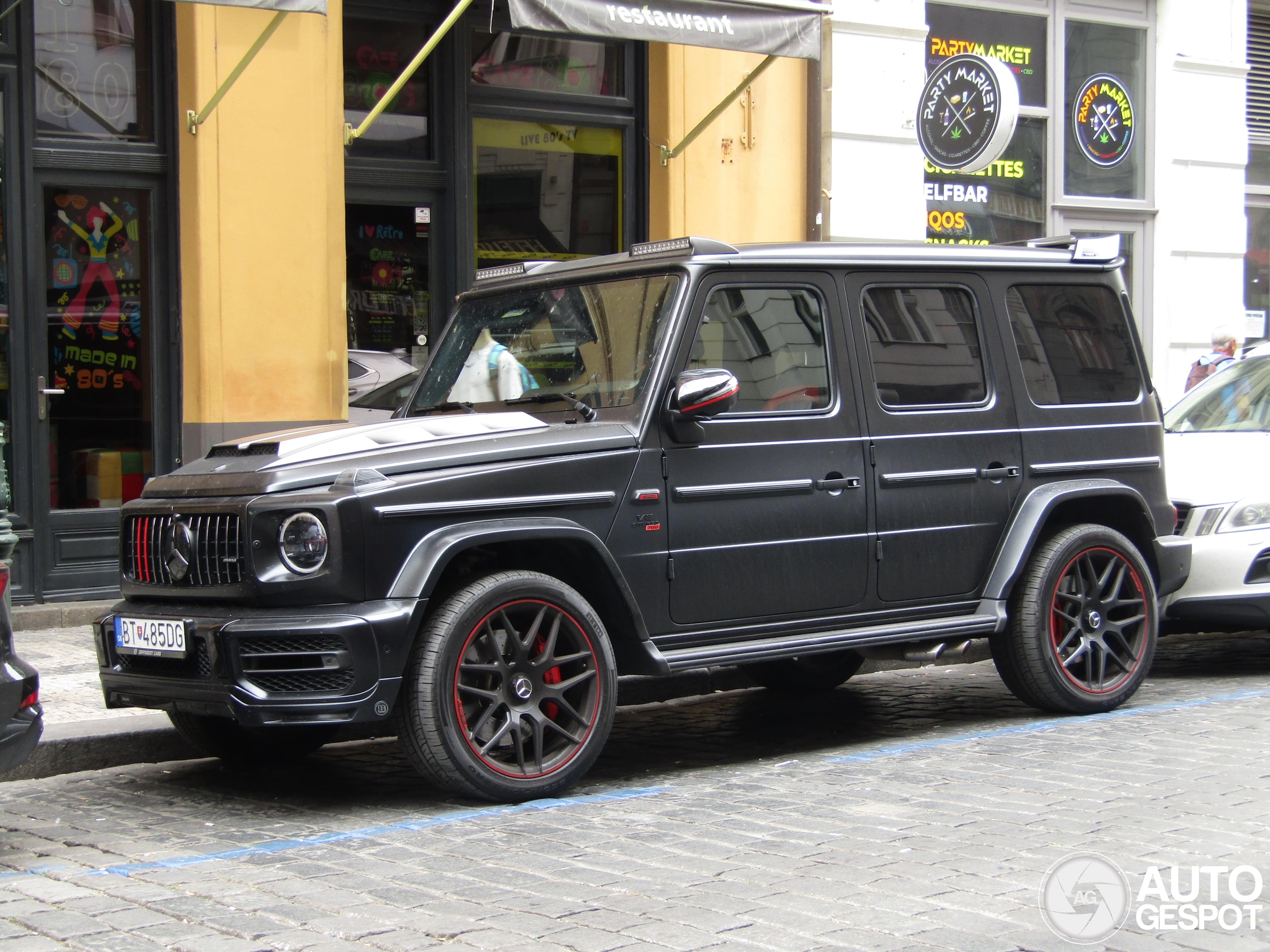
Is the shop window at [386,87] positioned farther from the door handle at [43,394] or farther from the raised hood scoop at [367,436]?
the raised hood scoop at [367,436]

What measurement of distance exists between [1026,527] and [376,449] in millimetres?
2983

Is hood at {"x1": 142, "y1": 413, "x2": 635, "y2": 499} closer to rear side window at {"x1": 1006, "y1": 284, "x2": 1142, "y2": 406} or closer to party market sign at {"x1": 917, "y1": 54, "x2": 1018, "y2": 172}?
rear side window at {"x1": 1006, "y1": 284, "x2": 1142, "y2": 406}

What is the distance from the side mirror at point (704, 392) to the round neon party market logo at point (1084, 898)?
2.15 m

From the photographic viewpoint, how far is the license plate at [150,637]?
555 centimetres

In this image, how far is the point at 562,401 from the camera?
6262mm

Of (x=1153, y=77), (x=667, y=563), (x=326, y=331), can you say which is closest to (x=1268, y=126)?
(x=1153, y=77)

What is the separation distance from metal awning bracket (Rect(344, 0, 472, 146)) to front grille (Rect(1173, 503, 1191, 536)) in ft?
17.8

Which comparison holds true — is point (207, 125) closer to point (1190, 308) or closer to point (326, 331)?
point (326, 331)

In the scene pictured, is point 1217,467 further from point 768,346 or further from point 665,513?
point 665,513

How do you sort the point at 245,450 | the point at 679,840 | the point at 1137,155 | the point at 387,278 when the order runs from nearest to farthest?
the point at 679,840, the point at 245,450, the point at 387,278, the point at 1137,155

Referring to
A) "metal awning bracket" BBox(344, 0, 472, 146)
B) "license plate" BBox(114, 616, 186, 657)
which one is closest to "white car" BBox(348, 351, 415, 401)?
"metal awning bracket" BBox(344, 0, 472, 146)

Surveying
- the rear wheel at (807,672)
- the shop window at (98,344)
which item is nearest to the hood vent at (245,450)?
the rear wheel at (807,672)

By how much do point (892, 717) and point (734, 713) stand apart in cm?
79

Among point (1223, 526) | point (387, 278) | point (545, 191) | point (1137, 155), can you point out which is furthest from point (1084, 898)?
point (1137, 155)
